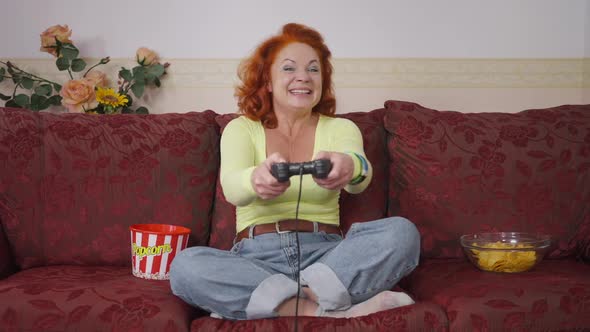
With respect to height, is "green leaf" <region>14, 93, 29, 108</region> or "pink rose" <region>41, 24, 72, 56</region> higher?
"pink rose" <region>41, 24, 72, 56</region>

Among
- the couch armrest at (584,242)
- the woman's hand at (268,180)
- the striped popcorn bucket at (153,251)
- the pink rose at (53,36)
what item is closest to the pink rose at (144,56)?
the pink rose at (53,36)

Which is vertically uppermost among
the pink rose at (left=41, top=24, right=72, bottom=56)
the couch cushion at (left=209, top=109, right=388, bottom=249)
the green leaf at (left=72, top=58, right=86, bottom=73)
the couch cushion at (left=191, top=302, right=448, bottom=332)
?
the pink rose at (left=41, top=24, right=72, bottom=56)

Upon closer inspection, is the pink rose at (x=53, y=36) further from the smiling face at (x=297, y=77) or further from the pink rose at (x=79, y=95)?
the smiling face at (x=297, y=77)

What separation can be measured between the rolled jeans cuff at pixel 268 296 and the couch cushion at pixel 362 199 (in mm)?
485

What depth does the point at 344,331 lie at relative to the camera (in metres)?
1.63

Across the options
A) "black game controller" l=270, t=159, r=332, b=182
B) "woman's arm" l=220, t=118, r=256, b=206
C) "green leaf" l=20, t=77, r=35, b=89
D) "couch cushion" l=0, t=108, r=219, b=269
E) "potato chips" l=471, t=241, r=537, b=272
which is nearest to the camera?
"black game controller" l=270, t=159, r=332, b=182

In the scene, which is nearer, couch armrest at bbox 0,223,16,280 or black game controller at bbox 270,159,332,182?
black game controller at bbox 270,159,332,182

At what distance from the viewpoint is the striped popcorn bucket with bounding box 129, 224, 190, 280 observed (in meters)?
1.96

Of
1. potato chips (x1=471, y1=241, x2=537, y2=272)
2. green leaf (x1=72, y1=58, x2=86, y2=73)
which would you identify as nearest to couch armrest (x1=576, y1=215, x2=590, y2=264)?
potato chips (x1=471, y1=241, x2=537, y2=272)

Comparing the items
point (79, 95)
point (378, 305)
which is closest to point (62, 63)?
point (79, 95)

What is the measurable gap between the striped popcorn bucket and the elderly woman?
0.18m

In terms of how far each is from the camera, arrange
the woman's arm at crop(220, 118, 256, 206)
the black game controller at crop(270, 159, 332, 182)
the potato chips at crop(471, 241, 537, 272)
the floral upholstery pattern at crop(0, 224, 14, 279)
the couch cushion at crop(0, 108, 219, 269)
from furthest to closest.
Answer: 1. the couch cushion at crop(0, 108, 219, 269)
2. the floral upholstery pattern at crop(0, 224, 14, 279)
3. the potato chips at crop(471, 241, 537, 272)
4. the woman's arm at crop(220, 118, 256, 206)
5. the black game controller at crop(270, 159, 332, 182)

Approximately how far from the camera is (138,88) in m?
2.66

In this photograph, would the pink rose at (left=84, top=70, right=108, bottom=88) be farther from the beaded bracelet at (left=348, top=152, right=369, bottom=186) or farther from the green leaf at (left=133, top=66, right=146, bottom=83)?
the beaded bracelet at (left=348, top=152, right=369, bottom=186)
